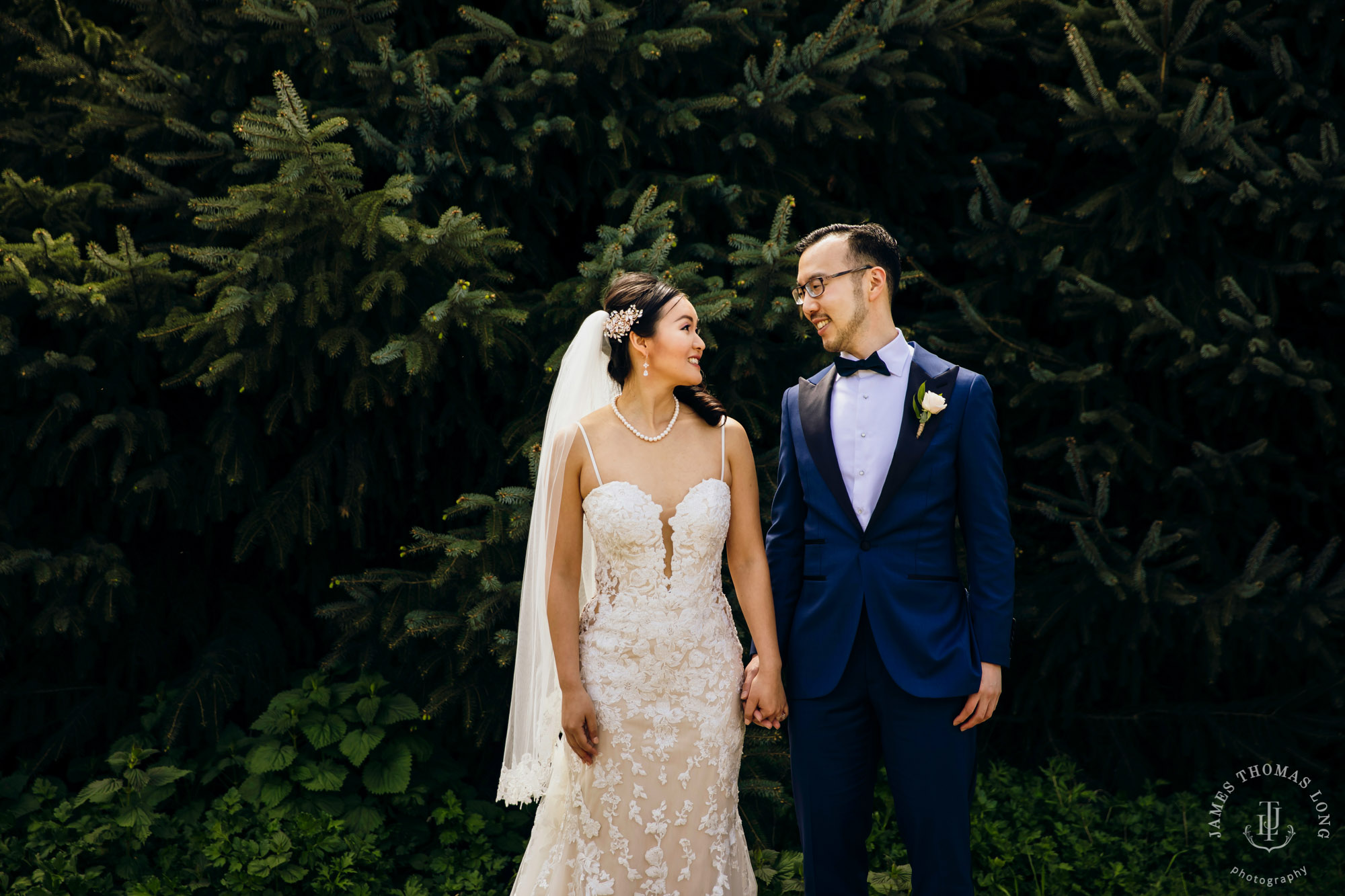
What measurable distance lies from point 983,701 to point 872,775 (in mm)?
437

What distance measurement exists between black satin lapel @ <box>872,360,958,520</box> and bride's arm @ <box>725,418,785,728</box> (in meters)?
0.44

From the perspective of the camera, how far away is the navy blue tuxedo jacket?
2.84 metres

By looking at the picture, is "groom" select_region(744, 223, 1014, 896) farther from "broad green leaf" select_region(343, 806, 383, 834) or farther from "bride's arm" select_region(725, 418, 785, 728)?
"broad green leaf" select_region(343, 806, 383, 834)

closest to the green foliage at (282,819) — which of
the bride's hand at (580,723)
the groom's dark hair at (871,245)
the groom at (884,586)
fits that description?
the bride's hand at (580,723)

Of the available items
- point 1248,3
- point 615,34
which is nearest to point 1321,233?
point 1248,3

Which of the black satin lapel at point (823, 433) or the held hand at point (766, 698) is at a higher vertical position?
the black satin lapel at point (823, 433)

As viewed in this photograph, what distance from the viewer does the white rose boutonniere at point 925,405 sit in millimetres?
2838

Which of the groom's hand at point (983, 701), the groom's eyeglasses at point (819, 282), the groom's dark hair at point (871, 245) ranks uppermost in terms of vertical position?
the groom's dark hair at point (871, 245)

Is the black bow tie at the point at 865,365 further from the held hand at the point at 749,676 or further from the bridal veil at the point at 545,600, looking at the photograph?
the held hand at the point at 749,676

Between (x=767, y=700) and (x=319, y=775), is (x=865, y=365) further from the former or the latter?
(x=319, y=775)

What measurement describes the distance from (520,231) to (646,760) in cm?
290

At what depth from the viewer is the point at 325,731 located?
14.3 feet

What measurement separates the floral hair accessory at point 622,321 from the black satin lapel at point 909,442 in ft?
3.01

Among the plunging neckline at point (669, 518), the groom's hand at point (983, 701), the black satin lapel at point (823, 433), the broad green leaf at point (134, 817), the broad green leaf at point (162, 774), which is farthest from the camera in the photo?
the broad green leaf at point (162, 774)
